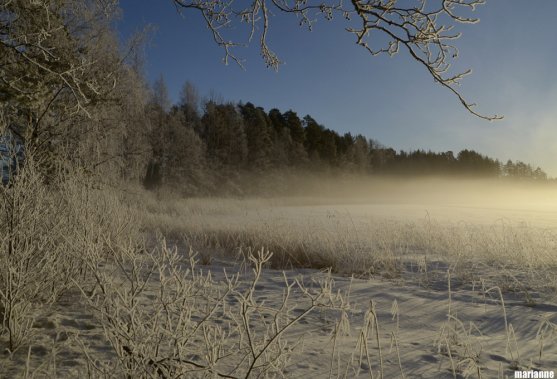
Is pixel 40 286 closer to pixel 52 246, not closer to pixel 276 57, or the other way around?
pixel 52 246

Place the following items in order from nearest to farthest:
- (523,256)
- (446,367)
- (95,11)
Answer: (446,367) → (523,256) → (95,11)

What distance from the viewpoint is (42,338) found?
8.10 ft

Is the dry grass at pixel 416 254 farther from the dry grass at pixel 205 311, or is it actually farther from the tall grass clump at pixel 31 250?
the tall grass clump at pixel 31 250

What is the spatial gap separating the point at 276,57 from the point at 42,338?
9.75ft

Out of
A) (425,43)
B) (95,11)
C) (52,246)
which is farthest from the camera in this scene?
(95,11)

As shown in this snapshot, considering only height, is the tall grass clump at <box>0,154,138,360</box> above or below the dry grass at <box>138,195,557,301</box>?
above

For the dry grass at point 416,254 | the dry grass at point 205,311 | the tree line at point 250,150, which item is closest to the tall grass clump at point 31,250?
the dry grass at point 205,311

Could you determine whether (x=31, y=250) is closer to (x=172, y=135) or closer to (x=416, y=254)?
(x=416, y=254)

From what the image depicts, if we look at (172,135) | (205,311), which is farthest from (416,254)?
(172,135)

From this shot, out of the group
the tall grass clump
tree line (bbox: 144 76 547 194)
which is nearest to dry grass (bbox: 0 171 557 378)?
the tall grass clump

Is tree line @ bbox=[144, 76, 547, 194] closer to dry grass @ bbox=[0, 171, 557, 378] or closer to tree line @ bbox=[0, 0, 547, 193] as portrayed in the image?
tree line @ bbox=[0, 0, 547, 193]

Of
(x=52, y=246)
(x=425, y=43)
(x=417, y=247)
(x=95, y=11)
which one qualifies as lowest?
(x=417, y=247)

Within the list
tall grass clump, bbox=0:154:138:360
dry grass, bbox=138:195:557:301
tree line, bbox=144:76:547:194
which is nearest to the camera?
tall grass clump, bbox=0:154:138:360

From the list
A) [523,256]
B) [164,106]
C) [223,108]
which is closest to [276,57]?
[523,256]
